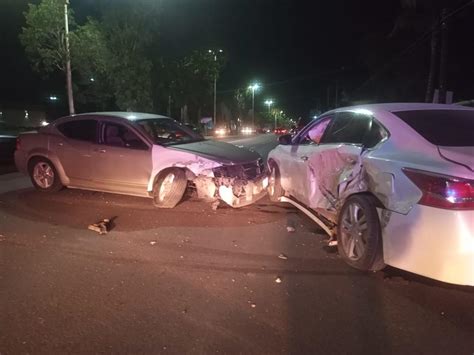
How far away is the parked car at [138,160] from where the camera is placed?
7.54m

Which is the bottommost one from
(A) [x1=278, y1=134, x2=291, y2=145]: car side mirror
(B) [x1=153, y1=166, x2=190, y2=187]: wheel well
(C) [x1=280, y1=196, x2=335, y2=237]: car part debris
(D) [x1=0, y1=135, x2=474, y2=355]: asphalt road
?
(D) [x1=0, y1=135, x2=474, y2=355]: asphalt road

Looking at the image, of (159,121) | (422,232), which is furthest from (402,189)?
(159,121)

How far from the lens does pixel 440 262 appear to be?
157 inches

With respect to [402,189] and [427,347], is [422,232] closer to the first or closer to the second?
[402,189]

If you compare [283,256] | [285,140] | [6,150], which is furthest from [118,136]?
[6,150]

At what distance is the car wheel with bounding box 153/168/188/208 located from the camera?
25.3 ft

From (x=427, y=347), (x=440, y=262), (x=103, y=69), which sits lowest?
(x=427, y=347)

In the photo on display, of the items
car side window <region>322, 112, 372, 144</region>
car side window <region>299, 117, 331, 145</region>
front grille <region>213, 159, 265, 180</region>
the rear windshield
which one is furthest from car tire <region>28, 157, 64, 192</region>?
the rear windshield

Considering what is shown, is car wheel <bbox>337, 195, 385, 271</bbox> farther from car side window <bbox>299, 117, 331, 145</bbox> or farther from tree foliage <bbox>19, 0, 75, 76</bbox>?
tree foliage <bbox>19, 0, 75, 76</bbox>

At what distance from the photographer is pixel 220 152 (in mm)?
7934

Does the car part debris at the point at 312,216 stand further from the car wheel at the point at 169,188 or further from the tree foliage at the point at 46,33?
the tree foliage at the point at 46,33

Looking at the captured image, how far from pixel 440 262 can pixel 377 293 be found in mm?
732

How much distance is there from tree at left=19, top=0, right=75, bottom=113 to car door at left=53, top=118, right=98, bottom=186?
18757mm

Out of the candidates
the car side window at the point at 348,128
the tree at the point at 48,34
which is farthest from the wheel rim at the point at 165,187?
the tree at the point at 48,34
